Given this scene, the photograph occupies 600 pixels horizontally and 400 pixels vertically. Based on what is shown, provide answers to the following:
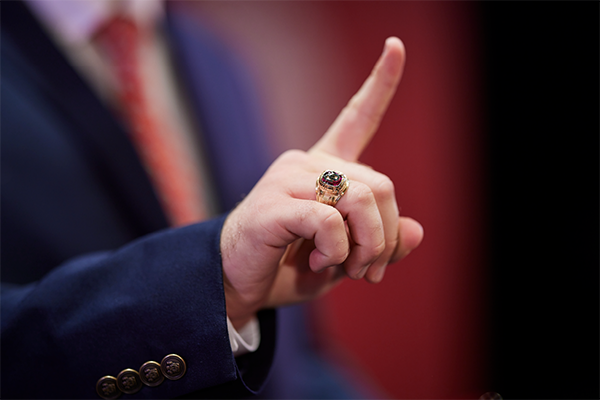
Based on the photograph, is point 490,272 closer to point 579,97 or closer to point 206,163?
point 579,97

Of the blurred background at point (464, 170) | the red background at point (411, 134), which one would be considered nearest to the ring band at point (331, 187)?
the blurred background at point (464, 170)

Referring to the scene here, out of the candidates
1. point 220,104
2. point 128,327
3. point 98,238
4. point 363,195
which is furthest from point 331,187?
point 220,104

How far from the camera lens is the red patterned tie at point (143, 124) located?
1232 millimetres

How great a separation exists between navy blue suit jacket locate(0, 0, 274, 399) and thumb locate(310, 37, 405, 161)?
0.27 m

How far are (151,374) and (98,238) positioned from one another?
603 mm

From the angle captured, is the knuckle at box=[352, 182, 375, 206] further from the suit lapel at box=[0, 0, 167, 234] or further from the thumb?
the suit lapel at box=[0, 0, 167, 234]

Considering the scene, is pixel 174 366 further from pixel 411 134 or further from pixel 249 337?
pixel 411 134

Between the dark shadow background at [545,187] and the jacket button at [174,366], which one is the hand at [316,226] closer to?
the jacket button at [174,366]

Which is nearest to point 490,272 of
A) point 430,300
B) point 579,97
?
point 430,300

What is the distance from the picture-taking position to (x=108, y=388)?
1.51 ft

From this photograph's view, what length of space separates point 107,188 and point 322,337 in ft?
3.48

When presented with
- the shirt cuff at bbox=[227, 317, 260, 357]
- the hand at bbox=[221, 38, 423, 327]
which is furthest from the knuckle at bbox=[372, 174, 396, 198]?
the shirt cuff at bbox=[227, 317, 260, 357]

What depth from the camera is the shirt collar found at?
1.10m

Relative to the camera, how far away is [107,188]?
3.15 feet
